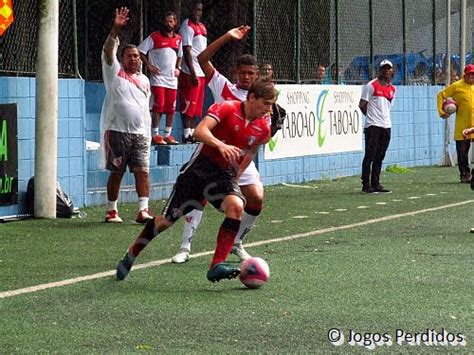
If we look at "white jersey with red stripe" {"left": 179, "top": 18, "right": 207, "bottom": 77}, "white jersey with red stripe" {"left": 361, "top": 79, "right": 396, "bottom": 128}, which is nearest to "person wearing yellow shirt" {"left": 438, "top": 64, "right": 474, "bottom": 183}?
"white jersey with red stripe" {"left": 361, "top": 79, "right": 396, "bottom": 128}

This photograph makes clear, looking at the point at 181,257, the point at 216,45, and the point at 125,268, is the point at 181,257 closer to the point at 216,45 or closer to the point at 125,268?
the point at 125,268

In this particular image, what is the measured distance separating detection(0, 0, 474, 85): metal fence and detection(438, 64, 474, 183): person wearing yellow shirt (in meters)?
2.48

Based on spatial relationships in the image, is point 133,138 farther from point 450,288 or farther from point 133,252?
point 450,288

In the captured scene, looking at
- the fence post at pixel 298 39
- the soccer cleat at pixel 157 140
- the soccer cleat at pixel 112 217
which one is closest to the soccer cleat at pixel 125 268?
the soccer cleat at pixel 112 217

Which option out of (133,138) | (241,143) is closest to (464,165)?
(133,138)

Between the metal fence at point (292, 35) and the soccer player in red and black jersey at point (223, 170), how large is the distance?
585cm

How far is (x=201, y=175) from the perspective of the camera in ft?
33.1

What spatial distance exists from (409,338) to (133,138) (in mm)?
7857

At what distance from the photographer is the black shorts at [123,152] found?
15.0 m

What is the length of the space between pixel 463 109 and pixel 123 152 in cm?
907

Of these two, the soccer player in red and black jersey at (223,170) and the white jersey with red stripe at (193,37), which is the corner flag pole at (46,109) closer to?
the white jersey with red stripe at (193,37)

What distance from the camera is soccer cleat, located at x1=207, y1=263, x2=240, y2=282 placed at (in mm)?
9727

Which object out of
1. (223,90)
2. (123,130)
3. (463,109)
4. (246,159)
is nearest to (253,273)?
(246,159)

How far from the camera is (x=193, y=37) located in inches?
782
